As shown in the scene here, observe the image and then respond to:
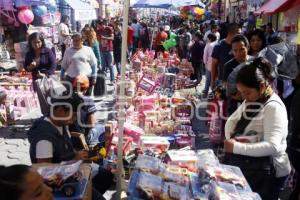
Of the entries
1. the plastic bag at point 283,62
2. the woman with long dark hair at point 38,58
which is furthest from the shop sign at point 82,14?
the plastic bag at point 283,62

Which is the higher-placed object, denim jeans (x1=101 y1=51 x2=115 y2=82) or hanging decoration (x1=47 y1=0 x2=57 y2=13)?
hanging decoration (x1=47 y1=0 x2=57 y2=13)

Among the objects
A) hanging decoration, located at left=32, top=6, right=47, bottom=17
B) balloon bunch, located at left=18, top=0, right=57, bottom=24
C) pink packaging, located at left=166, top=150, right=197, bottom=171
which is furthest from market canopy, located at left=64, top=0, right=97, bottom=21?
pink packaging, located at left=166, top=150, right=197, bottom=171

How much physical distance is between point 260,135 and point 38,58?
195 inches

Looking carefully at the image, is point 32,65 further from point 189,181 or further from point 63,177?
point 189,181

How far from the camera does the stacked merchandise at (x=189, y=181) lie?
2.11 m

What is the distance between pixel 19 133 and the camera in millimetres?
6781

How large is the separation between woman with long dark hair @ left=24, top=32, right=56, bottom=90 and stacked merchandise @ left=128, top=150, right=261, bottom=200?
4610mm

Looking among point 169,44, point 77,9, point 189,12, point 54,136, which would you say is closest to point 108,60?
point 169,44

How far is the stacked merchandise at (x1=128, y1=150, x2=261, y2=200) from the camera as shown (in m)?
2.11

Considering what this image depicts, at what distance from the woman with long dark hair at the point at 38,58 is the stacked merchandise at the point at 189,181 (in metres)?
4.61

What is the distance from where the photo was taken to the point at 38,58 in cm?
666

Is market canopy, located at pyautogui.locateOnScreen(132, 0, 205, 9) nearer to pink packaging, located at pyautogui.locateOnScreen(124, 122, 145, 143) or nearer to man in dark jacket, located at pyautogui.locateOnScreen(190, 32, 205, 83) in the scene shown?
man in dark jacket, located at pyautogui.locateOnScreen(190, 32, 205, 83)

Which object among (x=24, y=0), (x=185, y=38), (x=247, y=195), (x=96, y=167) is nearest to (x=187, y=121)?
(x=96, y=167)

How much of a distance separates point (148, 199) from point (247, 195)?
569 mm
